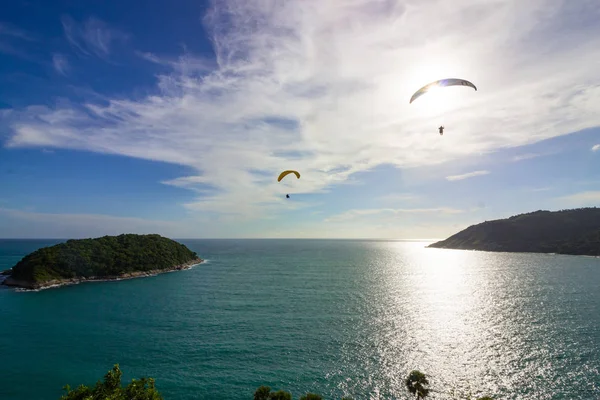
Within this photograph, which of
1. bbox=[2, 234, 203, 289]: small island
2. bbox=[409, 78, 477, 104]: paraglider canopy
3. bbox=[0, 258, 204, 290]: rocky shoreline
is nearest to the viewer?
bbox=[409, 78, 477, 104]: paraglider canopy

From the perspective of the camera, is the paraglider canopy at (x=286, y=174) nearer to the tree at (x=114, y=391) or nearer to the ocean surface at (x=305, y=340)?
the ocean surface at (x=305, y=340)

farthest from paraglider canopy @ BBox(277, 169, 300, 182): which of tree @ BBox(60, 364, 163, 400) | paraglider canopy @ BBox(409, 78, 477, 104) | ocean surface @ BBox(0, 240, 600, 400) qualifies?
tree @ BBox(60, 364, 163, 400)

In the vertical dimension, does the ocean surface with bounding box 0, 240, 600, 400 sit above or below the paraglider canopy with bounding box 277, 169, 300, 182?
below

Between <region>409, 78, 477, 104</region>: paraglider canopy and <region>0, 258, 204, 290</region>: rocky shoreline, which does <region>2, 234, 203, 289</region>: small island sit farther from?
<region>409, 78, 477, 104</region>: paraglider canopy

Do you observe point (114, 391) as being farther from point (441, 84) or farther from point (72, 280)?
point (72, 280)

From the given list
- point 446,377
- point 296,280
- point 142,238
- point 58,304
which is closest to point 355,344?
point 446,377

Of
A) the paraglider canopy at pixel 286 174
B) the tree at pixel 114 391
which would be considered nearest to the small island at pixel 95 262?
the paraglider canopy at pixel 286 174

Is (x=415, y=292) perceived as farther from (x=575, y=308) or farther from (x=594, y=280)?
(x=594, y=280)
